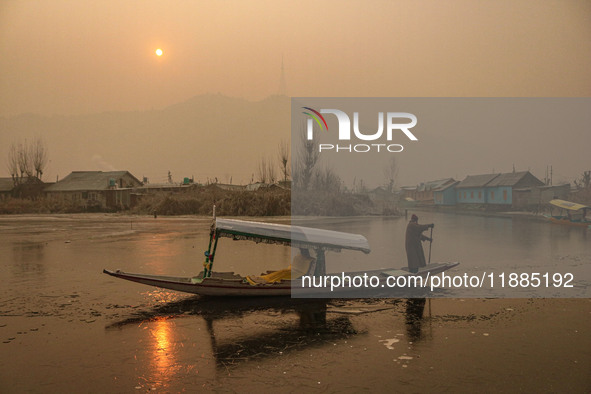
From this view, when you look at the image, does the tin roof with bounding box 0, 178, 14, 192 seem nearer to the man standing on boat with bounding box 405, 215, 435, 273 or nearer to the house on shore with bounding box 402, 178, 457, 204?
the house on shore with bounding box 402, 178, 457, 204

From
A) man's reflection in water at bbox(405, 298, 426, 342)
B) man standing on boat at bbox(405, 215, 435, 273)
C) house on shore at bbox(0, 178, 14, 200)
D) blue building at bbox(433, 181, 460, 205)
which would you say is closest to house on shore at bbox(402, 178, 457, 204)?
blue building at bbox(433, 181, 460, 205)

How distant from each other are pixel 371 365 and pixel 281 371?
1377 millimetres

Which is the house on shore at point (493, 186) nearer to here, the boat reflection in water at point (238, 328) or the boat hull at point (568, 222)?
the boat hull at point (568, 222)

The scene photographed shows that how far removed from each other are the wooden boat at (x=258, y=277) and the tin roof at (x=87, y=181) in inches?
1788

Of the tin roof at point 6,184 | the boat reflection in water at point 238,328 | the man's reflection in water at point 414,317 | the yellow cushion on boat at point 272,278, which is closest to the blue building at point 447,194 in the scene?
the man's reflection in water at point 414,317

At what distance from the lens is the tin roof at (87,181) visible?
53.5 m

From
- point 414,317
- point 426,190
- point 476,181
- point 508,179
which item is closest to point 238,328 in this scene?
point 414,317

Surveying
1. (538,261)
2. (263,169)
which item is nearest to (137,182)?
(263,169)

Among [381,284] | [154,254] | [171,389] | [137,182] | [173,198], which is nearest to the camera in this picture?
[171,389]

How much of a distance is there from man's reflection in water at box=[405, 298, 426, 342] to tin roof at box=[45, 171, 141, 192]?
4765 cm

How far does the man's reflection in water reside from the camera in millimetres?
8750

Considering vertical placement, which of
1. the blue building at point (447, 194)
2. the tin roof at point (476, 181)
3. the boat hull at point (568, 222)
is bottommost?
the boat hull at point (568, 222)

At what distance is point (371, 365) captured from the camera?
734cm

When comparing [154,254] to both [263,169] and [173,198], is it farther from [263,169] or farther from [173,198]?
[263,169]
